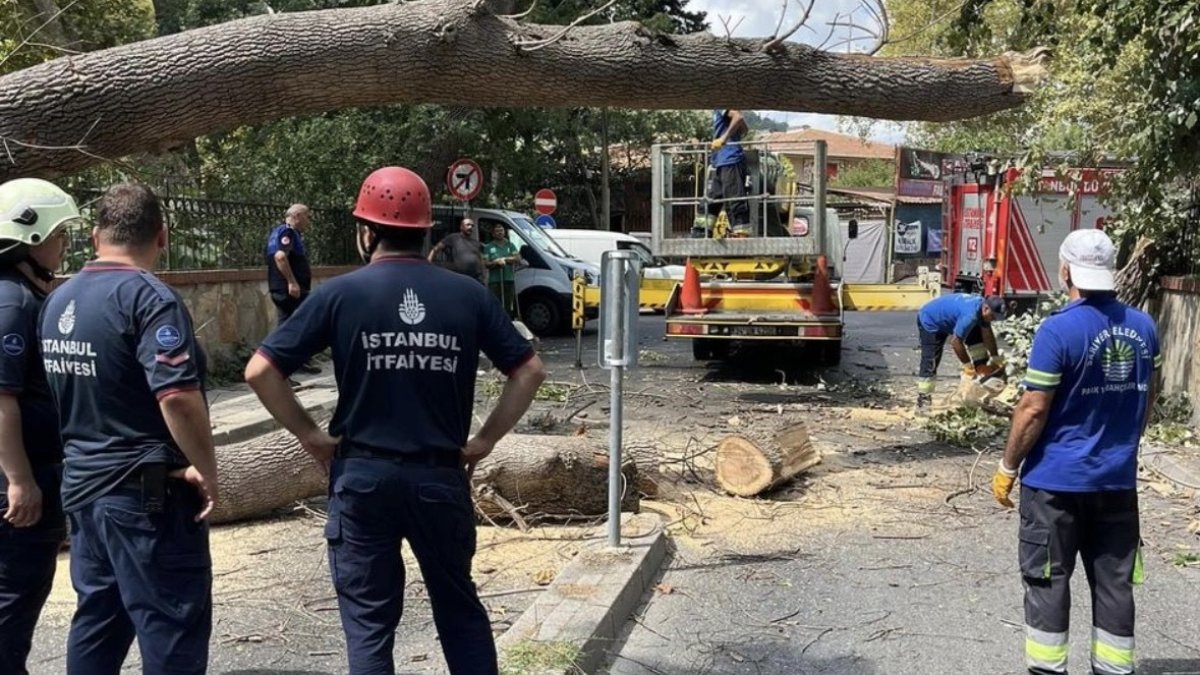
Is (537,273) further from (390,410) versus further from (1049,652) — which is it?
(390,410)

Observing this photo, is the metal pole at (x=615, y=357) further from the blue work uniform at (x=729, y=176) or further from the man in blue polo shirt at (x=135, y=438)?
the blue work uniform at (x=729, y=176)

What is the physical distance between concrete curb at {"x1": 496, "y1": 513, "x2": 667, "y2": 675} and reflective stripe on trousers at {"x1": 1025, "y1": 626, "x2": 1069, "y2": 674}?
65.4 inches

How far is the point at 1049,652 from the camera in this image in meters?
3.79

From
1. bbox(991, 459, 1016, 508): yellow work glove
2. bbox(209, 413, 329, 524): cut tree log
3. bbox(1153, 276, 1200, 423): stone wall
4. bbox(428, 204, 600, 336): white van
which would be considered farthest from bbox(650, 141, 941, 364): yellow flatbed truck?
bbox(991, 459, 1016, 508): yellow work glove

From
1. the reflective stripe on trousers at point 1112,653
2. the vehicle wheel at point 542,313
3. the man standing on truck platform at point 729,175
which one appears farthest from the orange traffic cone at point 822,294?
the reflective stripe on trousers at point 1112,653

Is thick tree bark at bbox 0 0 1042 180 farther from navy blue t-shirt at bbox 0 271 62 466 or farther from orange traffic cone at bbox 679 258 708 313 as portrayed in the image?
orange traffic cone at bbox 679 258 708 313

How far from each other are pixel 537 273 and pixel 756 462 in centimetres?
1157

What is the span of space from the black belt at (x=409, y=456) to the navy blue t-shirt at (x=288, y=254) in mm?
7957

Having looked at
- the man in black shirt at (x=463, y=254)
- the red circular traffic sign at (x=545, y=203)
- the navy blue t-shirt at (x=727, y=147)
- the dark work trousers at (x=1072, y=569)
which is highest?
the navy blue t-shirt at (x=727, y=147)

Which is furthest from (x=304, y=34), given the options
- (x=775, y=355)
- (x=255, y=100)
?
(x=775, y=355)

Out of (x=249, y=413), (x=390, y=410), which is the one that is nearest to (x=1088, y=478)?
(x=390, y=410)

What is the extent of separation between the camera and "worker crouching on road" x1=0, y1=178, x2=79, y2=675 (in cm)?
332

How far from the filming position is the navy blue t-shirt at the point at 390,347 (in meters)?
3.11

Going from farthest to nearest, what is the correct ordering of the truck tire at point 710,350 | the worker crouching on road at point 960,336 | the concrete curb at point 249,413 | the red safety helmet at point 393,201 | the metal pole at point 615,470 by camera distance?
the truck tire at point 710,350
the worker crouching on road at point 960,336
the concrete curb at point 249,413
the metal pole at point 615,470
the red safety helmet at point 393,201
